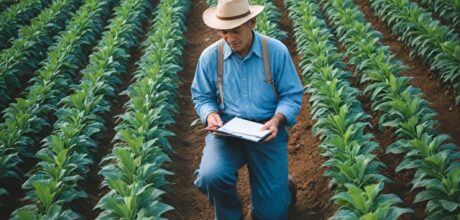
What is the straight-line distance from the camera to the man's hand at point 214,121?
3.78 metres

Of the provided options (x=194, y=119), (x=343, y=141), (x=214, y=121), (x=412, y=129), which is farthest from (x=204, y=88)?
(x=194, y=119)

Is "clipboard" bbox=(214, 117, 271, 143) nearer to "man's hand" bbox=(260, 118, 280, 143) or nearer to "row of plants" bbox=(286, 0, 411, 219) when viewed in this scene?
"man's hand" bbox=(260, 118, 280, 143)

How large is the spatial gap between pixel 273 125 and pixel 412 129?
1706 millimetres

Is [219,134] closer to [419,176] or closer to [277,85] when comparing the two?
[277,85]

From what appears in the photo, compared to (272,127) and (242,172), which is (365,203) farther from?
(242,172)

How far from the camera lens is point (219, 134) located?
376 cm

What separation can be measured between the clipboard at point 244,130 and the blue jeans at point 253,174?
196 millimetres

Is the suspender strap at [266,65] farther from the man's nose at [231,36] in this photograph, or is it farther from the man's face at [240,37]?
the man's nose at [231,36]

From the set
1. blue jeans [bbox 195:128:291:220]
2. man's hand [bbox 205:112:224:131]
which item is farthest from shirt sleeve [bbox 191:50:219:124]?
blue jeans [bbox 195:128:291:220]

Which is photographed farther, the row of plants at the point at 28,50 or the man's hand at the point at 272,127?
the row of plants at the point at 28,50

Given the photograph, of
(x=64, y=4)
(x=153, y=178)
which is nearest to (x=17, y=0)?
(x=64, y=4)

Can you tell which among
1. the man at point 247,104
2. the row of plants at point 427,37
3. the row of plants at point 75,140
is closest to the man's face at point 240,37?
the man at point 247,104

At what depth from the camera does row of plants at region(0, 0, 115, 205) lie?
17.8 feet

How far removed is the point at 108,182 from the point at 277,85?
1710mm
